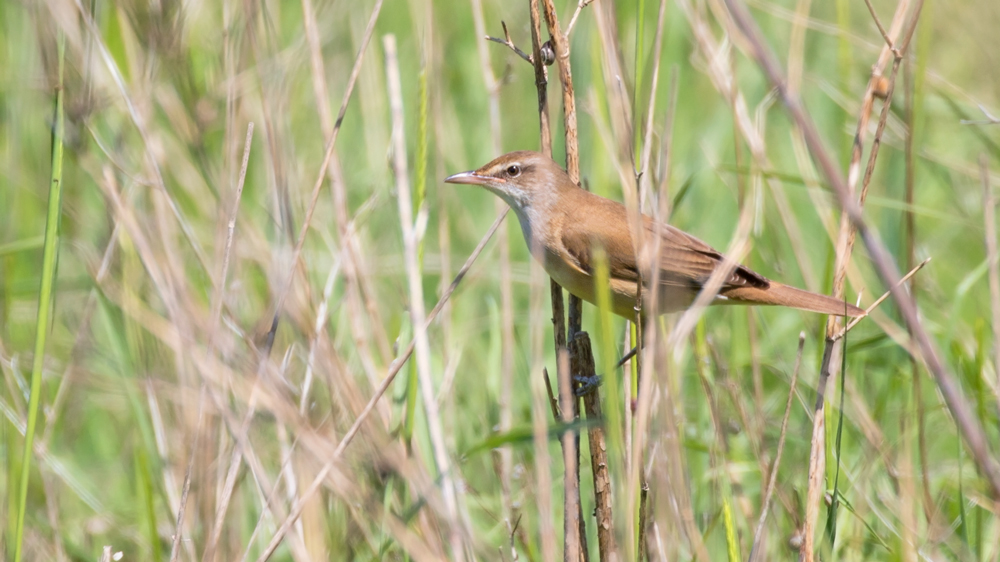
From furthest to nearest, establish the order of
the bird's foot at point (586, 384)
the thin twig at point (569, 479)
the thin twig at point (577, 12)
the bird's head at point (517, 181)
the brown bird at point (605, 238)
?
1. the bird's head at point (517, 181)
2. the brown bird at point (605, 238)
3. the bird's foot at point (586, 384)
4. the thin twig at point (577, 12)
5. the thin twig at point (569, 479)

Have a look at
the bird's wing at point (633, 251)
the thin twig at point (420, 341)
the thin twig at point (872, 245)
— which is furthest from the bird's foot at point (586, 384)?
the thin twig at point (872, 245)

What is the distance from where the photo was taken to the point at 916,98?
8.44ft

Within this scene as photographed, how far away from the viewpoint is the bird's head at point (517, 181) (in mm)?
3176

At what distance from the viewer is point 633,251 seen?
10.2ft

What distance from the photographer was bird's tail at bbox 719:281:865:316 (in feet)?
9.11

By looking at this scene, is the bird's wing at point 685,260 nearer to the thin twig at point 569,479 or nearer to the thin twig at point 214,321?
the thin twig at point 569,479

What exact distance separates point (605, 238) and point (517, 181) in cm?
37

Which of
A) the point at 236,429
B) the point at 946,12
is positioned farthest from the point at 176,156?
the point at 946,12

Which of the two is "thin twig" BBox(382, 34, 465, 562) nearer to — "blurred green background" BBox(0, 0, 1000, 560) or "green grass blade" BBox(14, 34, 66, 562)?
"blurred green background" BBox(0, 0, 1000, 560)

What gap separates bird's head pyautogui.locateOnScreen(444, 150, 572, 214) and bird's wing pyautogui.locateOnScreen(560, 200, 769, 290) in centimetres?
14

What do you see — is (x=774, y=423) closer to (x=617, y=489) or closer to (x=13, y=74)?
A: (x=617, y=489)

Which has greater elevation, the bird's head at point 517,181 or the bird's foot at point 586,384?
the bird's head at point 517,181

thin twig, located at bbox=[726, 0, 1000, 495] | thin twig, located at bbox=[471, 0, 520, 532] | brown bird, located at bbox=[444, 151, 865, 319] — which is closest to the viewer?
thin twig, located at bbox=[726, 0, 1000, 495]

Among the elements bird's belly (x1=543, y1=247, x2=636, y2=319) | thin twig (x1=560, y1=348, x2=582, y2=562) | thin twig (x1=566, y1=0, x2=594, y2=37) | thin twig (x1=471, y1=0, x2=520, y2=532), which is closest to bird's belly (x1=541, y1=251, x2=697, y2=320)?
bird's belly (x1=543, y1=247, x2=636, y2=319)
